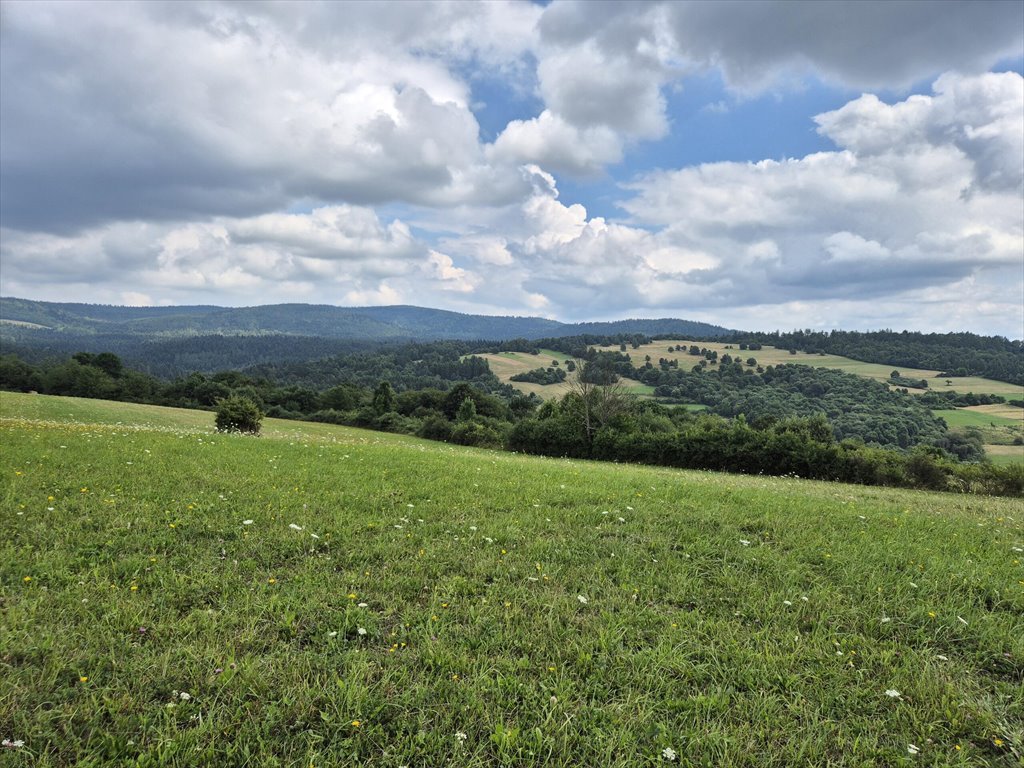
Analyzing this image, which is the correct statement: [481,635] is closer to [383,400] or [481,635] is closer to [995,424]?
[383,400]

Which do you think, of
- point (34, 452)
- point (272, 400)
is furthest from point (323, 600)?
point (272, 400)

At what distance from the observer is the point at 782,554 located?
25.9ft

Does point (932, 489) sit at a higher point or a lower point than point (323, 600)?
lower

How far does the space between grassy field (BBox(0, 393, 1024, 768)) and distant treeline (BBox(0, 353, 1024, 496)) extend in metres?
25.0

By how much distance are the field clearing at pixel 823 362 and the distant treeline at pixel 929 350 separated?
4.00m

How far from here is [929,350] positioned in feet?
449

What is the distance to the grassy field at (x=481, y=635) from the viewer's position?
3895 mm

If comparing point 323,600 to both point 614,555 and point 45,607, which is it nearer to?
point 45,607

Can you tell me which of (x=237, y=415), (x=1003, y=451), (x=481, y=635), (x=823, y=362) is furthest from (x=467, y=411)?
(x=823, y=362)

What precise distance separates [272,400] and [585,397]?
6621 centimetres

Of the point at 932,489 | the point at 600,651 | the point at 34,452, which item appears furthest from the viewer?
the point at 932,489

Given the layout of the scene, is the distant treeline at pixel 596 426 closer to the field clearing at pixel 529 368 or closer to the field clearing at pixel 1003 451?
the field clearing at pixel 1003 451

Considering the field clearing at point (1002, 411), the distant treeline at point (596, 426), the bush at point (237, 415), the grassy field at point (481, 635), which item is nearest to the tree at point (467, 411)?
the distant treeline at point (596, 426)

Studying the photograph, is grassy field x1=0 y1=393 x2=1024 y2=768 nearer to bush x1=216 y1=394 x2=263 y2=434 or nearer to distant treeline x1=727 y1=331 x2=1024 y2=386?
bush x1=216 y1=394 x2=263 y2=434
